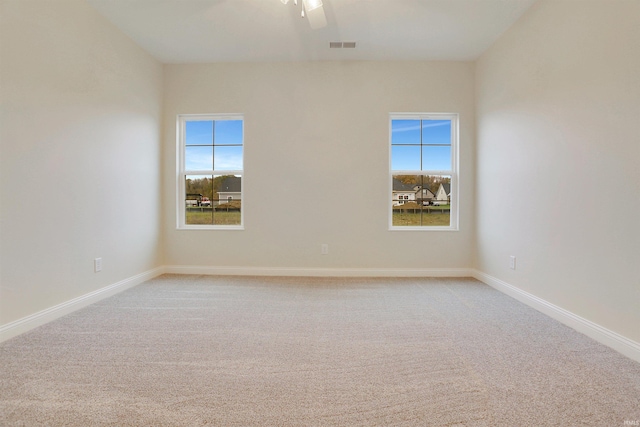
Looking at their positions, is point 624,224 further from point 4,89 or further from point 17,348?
point 4,89

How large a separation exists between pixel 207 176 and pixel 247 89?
3.99 ft

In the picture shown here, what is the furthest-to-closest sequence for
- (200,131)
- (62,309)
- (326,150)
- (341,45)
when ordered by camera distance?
(200,131) < (326,150) < (341,45) < (62,309)

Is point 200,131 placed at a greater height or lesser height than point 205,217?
greater

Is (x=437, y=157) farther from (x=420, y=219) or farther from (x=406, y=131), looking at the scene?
(x=420, y=219)

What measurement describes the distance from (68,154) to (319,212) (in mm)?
2484

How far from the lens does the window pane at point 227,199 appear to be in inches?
157

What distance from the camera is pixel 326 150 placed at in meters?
3.81

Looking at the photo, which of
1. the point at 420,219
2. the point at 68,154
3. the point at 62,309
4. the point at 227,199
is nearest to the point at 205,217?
the point at 227,199

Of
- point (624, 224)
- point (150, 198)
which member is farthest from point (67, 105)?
point (624, 224)

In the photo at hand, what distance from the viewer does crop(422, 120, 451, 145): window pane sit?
12.9 feet

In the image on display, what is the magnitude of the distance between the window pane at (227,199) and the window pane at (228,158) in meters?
0.13

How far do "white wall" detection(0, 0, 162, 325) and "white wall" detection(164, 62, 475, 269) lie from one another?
2.68 feet

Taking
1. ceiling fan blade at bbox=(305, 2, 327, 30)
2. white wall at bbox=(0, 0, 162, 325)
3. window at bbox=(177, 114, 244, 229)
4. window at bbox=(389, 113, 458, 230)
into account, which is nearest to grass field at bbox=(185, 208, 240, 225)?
window at bbox=(177, 114, 244, 229)

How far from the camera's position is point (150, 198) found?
12.1 feet
